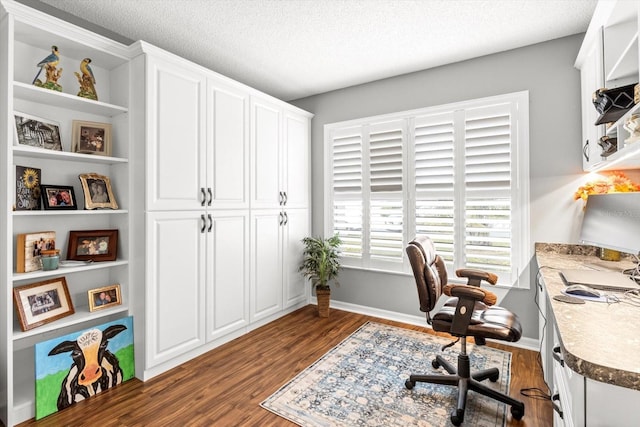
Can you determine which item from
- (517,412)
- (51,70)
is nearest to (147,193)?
(51,70)

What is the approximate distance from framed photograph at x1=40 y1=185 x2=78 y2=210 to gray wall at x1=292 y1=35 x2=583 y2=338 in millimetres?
2986

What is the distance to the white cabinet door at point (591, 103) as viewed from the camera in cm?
203

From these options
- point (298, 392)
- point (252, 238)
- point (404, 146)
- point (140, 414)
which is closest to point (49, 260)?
point (140, 414)

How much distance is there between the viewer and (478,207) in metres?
3.03

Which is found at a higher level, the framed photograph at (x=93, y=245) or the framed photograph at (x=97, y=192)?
the framed photograph at (x=97, y=192)

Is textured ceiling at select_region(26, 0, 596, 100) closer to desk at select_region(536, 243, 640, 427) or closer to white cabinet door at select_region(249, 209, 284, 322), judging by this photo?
white cabinet door at select_region(249, 209, 284, 322)

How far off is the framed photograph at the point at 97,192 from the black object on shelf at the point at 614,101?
3.14 m

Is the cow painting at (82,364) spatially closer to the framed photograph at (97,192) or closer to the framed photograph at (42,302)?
the framed photograph at (42,302)

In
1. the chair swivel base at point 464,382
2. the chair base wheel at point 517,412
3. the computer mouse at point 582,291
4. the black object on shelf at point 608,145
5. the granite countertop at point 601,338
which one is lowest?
the chair base wheel at point 517,412

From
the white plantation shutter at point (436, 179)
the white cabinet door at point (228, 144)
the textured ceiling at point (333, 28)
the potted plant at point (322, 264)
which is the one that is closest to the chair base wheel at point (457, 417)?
the white plantation shutter at point (436, 179)

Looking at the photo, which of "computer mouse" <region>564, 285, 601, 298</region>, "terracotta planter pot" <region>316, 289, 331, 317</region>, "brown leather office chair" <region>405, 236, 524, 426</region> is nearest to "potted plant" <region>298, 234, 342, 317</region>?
"terracotta planter pot" <region>316, 289, 331, 317</region>

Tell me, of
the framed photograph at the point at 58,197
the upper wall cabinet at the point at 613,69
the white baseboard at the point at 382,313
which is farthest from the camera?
the white baseboard at the point at 382,313

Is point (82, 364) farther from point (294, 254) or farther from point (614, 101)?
point (614, 101)

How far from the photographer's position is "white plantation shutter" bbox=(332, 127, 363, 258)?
376 cm
